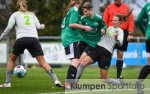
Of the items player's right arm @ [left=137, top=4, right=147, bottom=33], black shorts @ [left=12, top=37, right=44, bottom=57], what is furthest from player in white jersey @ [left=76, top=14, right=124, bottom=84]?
black shorts @ [left=12, top=37, right=44, bottom=57]

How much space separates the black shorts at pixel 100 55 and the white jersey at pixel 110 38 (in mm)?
127

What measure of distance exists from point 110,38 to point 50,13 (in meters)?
30.3

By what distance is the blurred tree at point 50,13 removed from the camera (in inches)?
1663

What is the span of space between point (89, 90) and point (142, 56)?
18.0 m

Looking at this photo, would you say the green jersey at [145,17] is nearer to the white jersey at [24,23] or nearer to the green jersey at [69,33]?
the green jersey at [69,33]

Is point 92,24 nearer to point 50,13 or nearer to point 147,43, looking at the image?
point 147,43

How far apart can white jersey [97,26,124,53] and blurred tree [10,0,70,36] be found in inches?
1056

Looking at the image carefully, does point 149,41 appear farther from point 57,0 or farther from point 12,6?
point 57,0

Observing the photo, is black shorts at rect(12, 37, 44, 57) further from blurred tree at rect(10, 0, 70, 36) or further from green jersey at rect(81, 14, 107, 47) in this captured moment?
blurred tree at rect(10, 0, 70, 36)

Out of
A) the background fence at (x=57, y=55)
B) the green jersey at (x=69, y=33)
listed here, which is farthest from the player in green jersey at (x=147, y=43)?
the background fence at (x=57, y=55)

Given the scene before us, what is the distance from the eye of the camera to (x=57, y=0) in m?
46.0

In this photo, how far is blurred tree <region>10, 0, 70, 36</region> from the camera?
4225 cm

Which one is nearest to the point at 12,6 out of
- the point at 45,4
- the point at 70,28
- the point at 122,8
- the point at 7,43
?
the point at 45,4

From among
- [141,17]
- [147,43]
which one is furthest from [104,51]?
[147,43]
